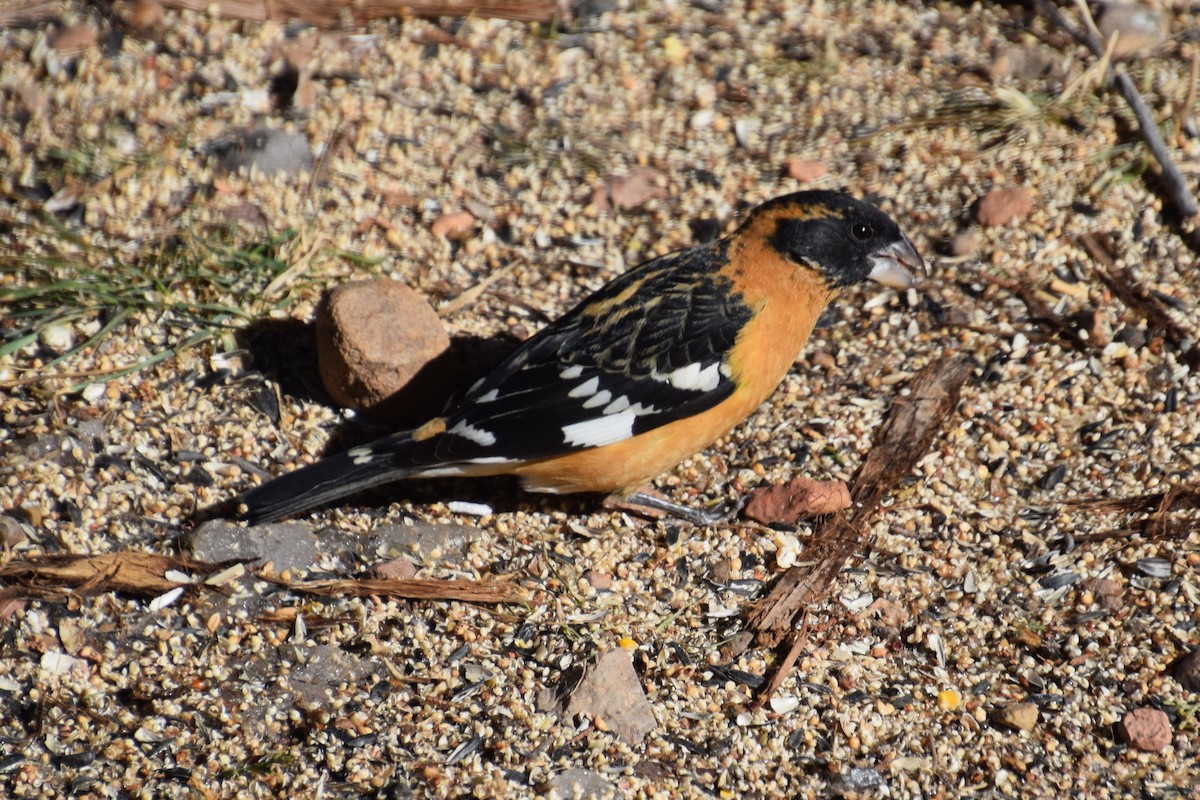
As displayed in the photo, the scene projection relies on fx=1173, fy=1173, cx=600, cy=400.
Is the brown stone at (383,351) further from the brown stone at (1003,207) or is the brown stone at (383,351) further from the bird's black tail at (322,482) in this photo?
the brown stone at (1003,207)

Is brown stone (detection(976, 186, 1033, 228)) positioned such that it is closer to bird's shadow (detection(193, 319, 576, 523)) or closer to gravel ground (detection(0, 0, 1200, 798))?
gravel ground (detection(0, 0, 1200, 798))

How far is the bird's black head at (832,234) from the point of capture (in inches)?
164

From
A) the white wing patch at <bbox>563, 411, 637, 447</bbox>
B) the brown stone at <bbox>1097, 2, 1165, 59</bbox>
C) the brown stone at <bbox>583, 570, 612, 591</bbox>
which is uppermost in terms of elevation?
the brown stone at <bbox>1097, 2, 1165, 59</bbox>

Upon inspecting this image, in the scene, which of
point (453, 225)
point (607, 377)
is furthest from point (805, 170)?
point (607, 377)

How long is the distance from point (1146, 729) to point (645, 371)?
6.16ft

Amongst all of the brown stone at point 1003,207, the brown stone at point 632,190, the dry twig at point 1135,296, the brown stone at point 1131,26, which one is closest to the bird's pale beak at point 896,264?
the brown stone at point 1003,207

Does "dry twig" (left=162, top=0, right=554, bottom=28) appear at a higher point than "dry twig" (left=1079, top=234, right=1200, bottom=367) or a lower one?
higher

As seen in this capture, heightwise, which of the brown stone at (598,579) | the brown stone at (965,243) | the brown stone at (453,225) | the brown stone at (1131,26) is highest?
the brown stone at (1131,26)

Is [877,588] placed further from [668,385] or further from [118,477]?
[118,477]

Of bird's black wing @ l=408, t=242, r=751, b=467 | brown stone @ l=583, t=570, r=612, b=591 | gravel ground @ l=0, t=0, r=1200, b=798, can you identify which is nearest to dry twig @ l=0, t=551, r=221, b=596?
gravel ground @ l=0, t=0, r=1200, b=798

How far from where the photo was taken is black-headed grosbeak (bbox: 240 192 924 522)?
12.8ft

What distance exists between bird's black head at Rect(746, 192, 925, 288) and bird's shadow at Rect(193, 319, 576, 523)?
1220 millimetres

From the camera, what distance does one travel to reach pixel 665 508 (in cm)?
423

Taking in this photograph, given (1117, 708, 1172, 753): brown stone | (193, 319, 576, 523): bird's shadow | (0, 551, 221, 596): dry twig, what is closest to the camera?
(1117, 708, 1172, 753): brown stone
